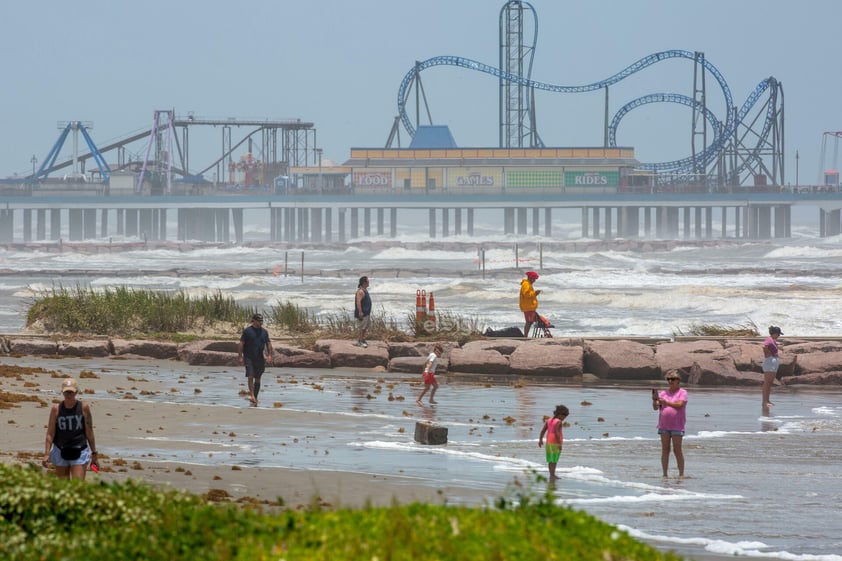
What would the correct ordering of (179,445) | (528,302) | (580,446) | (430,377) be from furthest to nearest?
(528,302) → (430,377) → (580,446) → (179,445)

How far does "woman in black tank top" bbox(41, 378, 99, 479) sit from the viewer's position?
871cm

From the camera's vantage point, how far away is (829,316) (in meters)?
31.0

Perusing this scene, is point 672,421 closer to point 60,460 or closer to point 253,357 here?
point 60,460

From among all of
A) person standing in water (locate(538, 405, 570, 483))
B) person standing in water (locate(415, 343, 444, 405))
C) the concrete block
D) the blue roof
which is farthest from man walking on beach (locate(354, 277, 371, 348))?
the blue roof

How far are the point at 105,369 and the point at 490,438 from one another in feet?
24.9

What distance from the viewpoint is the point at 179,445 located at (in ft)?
37.9

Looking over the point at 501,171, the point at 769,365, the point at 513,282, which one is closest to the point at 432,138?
the point at 501,171

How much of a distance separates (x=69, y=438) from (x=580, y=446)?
5231mm

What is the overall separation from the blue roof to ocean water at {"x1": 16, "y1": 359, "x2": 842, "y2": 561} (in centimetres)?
9226

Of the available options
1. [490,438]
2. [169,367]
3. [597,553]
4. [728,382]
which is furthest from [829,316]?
[597,553]

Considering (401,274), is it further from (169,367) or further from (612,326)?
(169,367)

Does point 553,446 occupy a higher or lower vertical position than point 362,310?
lower

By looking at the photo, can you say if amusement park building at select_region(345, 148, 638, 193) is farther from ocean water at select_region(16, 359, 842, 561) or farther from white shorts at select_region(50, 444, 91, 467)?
white shorts at select_region(50, 444, 91, 467)

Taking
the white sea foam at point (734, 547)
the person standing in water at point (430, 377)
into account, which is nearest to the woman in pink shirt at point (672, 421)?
the white sea foam at point (734, 547)
